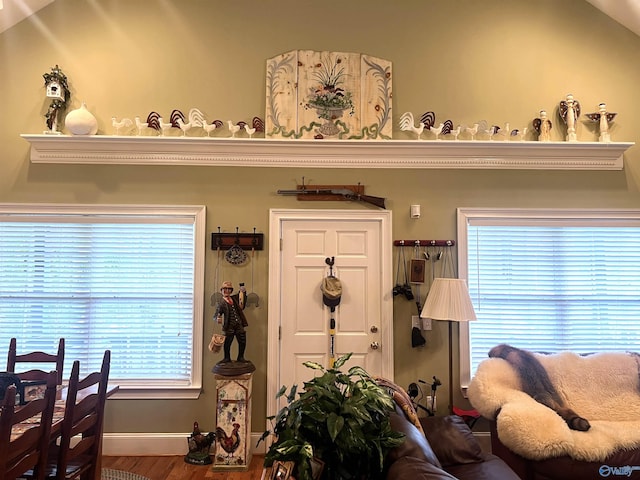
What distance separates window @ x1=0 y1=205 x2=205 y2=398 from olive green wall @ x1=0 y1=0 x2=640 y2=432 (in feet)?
0.51

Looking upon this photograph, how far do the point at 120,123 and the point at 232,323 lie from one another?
199 centimetres

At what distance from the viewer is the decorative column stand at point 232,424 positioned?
10.6ft

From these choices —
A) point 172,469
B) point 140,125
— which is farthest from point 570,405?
point 140,125

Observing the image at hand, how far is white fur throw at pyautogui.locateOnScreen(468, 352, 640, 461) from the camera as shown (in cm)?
255

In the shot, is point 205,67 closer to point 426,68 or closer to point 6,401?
point 426,68

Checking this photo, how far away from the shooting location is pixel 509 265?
3770 mm

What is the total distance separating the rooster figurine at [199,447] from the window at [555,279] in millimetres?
2379

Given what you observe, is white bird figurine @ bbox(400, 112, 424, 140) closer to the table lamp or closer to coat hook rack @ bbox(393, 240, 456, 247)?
coat hook rack @ bbox(393, 240, 456, 247)

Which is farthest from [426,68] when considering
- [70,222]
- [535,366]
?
[70,222]

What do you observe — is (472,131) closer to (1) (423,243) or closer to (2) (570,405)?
(1) (423,243)

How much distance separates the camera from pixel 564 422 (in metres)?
2.69

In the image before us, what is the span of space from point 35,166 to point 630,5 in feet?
17.6

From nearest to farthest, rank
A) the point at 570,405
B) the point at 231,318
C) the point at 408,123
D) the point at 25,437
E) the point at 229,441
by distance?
the point at 25,437 < the point at 570,405 < the point at 229,441 < the point at 231,318 < the point at 408,123

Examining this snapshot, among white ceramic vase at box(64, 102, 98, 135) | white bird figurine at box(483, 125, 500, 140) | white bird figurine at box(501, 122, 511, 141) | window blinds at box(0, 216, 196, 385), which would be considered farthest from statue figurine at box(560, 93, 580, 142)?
white ceramic vase at box(64, 102, 98, 135)
